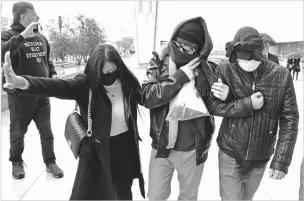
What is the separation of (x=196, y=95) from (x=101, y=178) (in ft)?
2.54

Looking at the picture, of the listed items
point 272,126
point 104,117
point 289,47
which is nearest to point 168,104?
point 104,117

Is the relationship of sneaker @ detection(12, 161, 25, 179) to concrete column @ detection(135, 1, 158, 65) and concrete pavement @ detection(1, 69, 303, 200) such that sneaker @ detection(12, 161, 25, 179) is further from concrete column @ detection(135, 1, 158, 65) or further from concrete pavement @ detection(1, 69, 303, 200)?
concrete column @ detection(135, 1, 158, 65)

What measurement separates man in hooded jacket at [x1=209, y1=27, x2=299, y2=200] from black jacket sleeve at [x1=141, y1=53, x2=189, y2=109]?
0.26 metres

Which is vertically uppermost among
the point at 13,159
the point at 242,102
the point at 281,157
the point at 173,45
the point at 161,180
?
the point at 173,45

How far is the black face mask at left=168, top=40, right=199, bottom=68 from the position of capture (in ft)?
4.61

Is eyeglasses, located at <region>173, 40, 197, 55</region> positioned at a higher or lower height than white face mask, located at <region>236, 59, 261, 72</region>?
higher

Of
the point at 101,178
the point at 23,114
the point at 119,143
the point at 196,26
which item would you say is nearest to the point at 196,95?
the point at 196,26

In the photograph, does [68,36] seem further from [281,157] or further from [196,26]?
[281,157]

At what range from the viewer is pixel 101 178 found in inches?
62.9

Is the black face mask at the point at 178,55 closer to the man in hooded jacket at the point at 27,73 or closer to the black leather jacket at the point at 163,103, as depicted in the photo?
the black leather jacket at the point at 163,103

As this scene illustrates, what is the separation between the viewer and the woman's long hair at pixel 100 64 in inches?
56.7

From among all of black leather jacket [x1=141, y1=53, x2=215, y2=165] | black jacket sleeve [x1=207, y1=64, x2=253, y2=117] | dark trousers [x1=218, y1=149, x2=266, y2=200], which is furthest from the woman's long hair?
dark trousers [x1=218, y1=149, x2=266, y2=200]

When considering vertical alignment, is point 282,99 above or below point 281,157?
above

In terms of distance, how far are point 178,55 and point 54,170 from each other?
1.99m
